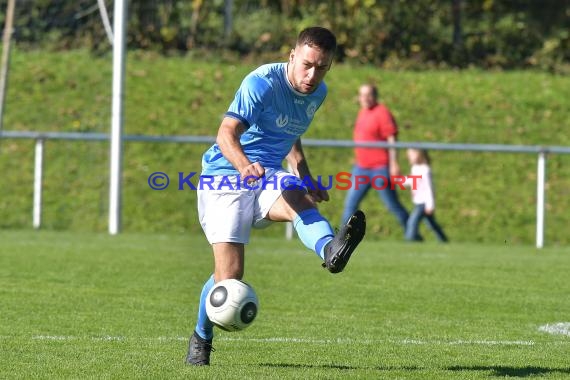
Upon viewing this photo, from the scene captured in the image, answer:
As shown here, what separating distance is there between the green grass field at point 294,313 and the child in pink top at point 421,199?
1419 mm

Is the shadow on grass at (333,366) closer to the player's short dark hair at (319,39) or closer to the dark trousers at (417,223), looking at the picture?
the player's short dark hair at (319,39)

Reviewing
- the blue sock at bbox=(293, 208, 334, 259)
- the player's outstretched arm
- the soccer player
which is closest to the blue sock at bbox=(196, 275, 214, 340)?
the soccer player

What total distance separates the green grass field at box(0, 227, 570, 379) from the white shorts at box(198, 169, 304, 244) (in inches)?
28.2

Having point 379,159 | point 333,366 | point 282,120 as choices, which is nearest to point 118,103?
point 379,159

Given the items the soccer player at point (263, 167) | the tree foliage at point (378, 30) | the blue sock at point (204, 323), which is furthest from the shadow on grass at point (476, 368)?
the tree foliage at point (378, 30)

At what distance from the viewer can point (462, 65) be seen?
81.7 feet

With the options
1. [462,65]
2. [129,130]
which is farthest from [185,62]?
[462,65]

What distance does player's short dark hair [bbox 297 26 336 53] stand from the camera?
640 cm

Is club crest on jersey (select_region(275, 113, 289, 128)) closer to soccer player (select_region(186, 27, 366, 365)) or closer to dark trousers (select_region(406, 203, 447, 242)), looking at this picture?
soccer player (select_region(186, 27, 366, 365))

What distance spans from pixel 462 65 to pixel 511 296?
1498 cm

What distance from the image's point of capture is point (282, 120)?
6625 mm

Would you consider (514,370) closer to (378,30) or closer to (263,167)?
(263,167)

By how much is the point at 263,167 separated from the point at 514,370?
1701 mm

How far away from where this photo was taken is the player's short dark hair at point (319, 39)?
6402 millimetres
